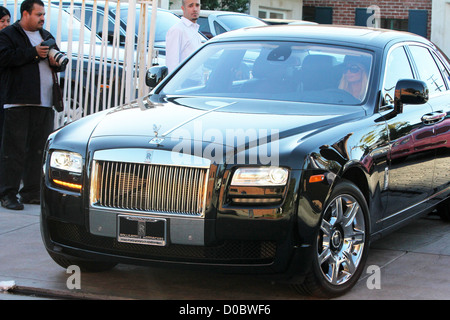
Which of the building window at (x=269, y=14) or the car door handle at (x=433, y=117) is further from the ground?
the building window at (x=269, y=14)

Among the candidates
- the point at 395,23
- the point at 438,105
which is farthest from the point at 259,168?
the point at 395,23

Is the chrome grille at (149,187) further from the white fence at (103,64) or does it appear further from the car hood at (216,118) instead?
the white fence at (103,64)

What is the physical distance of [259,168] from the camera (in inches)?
186

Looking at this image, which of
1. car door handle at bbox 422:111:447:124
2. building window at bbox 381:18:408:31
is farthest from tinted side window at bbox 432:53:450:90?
building window at bbox 381:18:408:31

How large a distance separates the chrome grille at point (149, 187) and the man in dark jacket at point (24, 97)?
10.4 ft

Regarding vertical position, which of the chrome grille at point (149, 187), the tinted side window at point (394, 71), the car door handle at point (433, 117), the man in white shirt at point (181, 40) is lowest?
the chrome grille at point (149, 187)

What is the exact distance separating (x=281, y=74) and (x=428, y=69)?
153cm

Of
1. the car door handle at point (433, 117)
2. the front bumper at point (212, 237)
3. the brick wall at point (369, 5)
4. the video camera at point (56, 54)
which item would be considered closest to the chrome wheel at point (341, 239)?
the front bumper at point (212, 237)

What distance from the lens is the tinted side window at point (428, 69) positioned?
6.89 m

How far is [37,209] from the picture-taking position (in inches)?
312

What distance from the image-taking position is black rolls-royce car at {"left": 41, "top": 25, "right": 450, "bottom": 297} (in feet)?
15.5

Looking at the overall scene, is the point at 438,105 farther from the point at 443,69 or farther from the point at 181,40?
the point at 181,40
